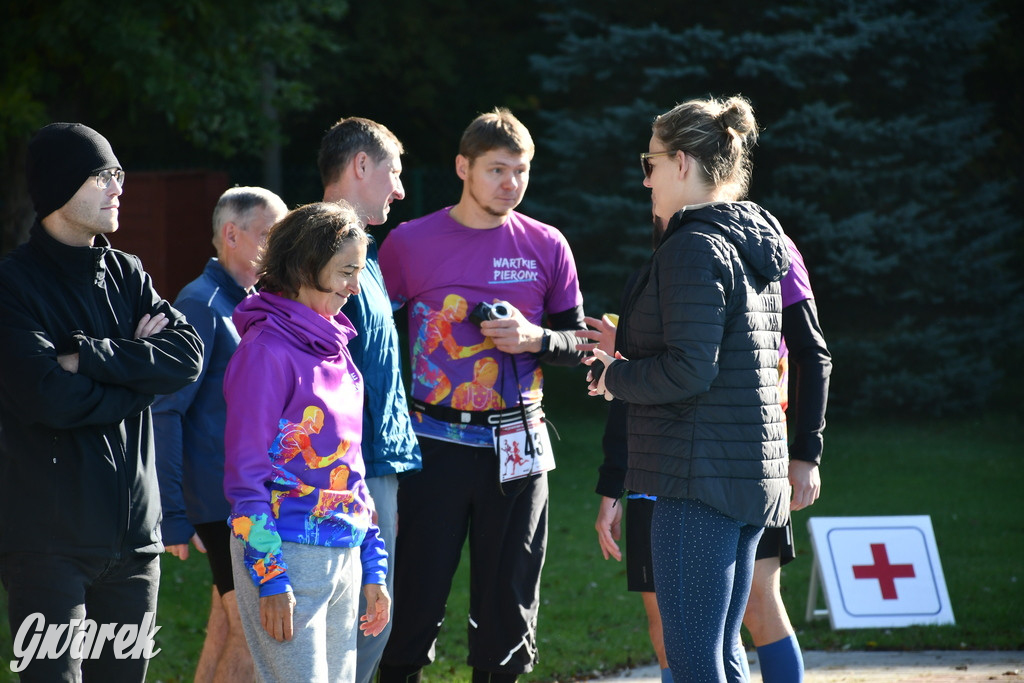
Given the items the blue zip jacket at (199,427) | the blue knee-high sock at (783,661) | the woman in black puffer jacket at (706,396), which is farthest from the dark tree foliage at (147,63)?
the blue knee-high sock at (783,661)

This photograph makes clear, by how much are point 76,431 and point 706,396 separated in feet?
5.67

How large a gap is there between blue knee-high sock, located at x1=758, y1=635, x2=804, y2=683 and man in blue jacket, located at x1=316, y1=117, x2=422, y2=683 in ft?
4.37

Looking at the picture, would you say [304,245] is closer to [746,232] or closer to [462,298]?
[462,298]

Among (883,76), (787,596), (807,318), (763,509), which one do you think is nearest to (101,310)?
(763,509)

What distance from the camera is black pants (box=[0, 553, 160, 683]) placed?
2.87 metres

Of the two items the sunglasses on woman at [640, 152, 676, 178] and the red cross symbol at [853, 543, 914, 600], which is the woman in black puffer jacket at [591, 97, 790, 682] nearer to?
the sunglasses on woman at [640, 152, 676, 178]

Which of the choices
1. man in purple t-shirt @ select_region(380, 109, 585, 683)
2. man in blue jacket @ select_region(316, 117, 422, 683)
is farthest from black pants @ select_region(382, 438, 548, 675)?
man in blue jacket @ select_region(316, 117, 422, 683)

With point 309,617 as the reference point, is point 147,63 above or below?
above

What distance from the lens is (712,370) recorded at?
3.01 m

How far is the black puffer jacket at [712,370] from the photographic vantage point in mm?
3025

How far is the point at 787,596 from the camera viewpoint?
21.4 ft

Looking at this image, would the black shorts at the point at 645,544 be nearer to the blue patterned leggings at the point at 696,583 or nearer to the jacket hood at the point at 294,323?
the blue patterned leggings at the point at 696,583

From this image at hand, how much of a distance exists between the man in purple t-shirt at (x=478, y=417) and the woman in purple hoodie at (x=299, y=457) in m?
0.84

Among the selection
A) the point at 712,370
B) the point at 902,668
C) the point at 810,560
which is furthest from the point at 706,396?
the point at 810,560
